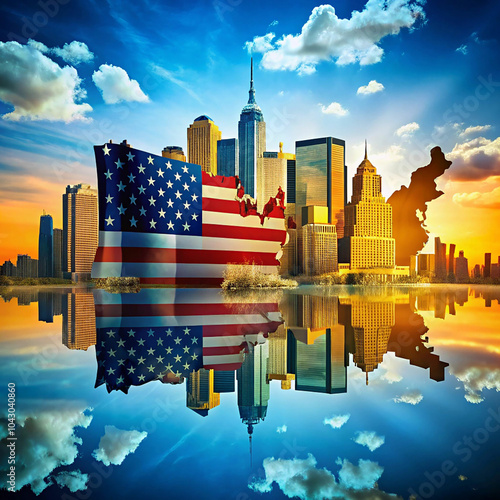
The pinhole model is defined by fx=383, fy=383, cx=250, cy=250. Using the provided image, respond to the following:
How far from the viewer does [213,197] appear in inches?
1104

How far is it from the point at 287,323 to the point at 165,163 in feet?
60.2

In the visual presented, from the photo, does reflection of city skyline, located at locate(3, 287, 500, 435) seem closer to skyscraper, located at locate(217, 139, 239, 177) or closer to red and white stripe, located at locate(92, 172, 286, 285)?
red and white stripe, located at locate(92, 172, 286, 285)

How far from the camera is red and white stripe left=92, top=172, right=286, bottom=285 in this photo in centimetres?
2477

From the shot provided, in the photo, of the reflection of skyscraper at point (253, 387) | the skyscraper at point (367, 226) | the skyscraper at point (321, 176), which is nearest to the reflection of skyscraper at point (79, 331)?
the reflection of skyscraper at point (253, 387)

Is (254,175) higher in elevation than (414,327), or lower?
higher

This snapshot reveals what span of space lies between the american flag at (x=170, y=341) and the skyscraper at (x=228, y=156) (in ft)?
552

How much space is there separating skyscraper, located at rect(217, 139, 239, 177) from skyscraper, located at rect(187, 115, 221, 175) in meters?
14.2

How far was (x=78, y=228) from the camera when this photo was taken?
69.8m

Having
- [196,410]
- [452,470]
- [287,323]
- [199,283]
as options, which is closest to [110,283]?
[199,283]

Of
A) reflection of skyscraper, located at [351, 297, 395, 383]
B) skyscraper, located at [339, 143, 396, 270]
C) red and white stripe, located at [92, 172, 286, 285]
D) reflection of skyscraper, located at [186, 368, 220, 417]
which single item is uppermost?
skyscraper, located at [339, 143, 396, 270]

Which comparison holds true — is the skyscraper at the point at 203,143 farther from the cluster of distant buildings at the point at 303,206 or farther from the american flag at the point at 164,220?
the american flag at the point at 164,220

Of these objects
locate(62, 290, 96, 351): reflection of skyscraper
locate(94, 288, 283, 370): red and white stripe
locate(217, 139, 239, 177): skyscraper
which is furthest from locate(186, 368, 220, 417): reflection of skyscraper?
locate(217, 139, 239, 177): skyscraper

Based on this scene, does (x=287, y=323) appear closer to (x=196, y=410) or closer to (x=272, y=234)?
(x=196, y=410)

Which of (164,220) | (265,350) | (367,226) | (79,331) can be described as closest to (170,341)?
(265,350)
